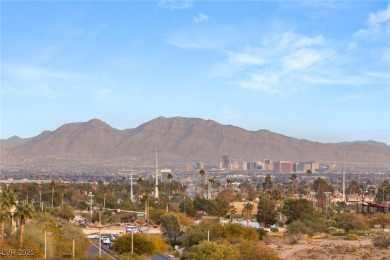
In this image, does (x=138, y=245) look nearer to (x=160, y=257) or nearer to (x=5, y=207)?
(x=160, y=257)

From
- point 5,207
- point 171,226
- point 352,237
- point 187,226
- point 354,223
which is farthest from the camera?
point 354,223

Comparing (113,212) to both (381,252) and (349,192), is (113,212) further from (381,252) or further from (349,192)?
(349,192)

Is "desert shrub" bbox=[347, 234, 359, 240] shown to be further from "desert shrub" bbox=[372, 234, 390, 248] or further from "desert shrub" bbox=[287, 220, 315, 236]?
"desert shrub" bbox=[372, 234, 390, 248]

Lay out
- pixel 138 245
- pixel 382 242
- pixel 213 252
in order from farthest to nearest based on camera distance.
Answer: pixel 382 242, pixel 138 245, pixel 213 252

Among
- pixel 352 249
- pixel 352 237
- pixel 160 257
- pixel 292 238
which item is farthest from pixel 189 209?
pixel 160 257

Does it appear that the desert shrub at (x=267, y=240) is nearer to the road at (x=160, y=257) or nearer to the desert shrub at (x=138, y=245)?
the road at (x=160, y=257)

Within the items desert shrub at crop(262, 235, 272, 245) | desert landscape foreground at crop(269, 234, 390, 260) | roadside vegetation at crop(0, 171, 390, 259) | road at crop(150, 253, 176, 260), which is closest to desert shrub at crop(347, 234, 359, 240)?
roadside vegetation at crop(0, 171, 390, 259)

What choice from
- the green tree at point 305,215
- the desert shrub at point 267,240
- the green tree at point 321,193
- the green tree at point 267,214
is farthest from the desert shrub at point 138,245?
the green tree at point 321,193
